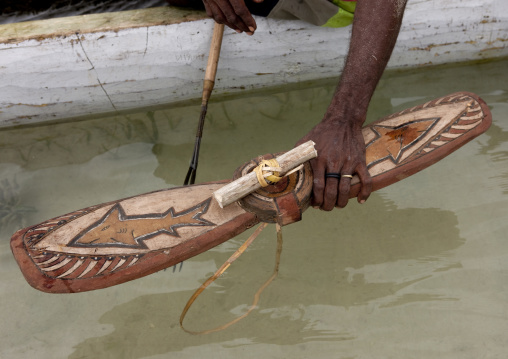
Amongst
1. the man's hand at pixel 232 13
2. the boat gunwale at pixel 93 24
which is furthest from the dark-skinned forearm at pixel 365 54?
the boat gunwale at pixel 93 24

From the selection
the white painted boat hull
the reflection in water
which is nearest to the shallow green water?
the reflection in water

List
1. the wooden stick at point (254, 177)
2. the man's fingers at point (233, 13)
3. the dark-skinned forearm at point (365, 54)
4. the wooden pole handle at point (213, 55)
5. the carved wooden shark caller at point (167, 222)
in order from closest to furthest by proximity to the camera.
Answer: the wooden stick at point (254, 177)
the carved wooden shark caller at point (167, 222)
the dark-skinned forearm at point (365, 54)
the man's fingers at point (233, 13)
the wooden pole handle at point (213, 55)

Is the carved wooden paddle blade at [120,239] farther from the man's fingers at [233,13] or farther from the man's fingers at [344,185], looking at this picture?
the man's fingers at [233,13]

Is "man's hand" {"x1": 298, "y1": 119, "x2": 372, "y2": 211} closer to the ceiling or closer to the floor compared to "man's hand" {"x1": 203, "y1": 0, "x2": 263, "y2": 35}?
closer to the floor

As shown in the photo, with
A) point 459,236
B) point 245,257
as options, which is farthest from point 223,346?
point 459,236

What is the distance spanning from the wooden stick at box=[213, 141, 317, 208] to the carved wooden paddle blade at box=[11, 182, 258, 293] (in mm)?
222

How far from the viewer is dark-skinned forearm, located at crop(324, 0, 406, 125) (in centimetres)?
157

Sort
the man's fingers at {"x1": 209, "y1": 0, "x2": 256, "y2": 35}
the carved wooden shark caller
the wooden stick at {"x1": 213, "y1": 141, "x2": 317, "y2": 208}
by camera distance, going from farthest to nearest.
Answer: the man's fingers at {"x1": 209, "y1": 0, "x2": 256, "y2": 35} → the carved wooden shark caller → the wooden stick at {"x1": 213, "y1": 141, "x2": 317, "y2": 208}

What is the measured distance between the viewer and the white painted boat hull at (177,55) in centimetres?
215

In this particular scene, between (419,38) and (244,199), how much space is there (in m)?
1.61

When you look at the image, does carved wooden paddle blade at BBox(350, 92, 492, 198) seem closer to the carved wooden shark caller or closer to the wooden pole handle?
the carved wooden shark caller

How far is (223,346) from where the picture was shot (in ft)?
6.23

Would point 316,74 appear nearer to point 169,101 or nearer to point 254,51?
point 254,51

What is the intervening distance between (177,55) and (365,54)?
1.03m
